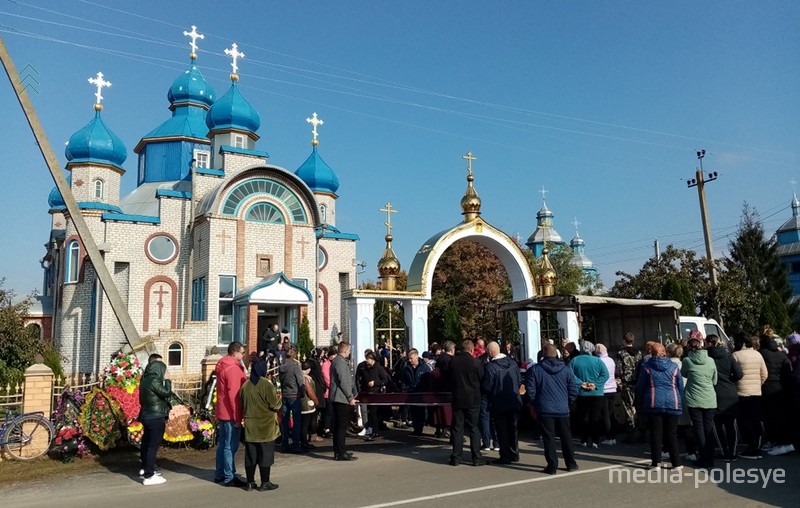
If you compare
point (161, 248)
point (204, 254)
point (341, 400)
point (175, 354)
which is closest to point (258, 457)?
point (341, 400)

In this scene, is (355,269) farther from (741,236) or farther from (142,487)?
(741,236)

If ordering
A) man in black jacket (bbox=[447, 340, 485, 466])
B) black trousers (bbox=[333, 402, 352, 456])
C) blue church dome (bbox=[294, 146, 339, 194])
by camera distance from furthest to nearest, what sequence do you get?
1. blue church dome (bbox=[294, 146, 339, 194])
2. black trousers (bbox=[333, 402, 352, 456])
3. man in black jacket (bbox=[447, 340, 485, 466])

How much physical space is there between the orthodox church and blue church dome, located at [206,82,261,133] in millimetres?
50

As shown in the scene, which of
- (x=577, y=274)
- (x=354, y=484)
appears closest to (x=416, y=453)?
(x=354, y=484)

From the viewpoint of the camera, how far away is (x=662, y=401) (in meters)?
7.72

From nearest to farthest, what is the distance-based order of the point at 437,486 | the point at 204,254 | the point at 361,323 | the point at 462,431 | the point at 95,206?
the point at 437,486
the point at 462,431
the point at 361,323
the point at 204,254
the point at 95,206

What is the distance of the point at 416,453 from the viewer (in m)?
9.53

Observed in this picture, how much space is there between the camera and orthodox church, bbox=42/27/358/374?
23734mm

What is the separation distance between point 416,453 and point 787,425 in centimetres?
517

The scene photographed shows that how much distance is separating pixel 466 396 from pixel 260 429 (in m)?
2.80

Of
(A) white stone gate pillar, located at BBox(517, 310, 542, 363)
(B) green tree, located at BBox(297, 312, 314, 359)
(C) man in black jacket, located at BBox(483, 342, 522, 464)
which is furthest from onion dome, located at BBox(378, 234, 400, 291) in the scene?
(C) man in black jacket, located at BBox(483, 342, 522, 464)

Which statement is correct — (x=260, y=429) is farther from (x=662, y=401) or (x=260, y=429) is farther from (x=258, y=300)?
(x=258, y=300)

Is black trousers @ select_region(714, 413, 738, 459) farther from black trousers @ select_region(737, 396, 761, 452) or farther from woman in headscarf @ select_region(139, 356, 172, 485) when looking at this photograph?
woman in headscarf @ select_region(139, 356, 172, 485)

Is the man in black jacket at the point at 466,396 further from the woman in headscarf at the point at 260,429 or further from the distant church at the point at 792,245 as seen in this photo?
the distant church at the point at 792,245
